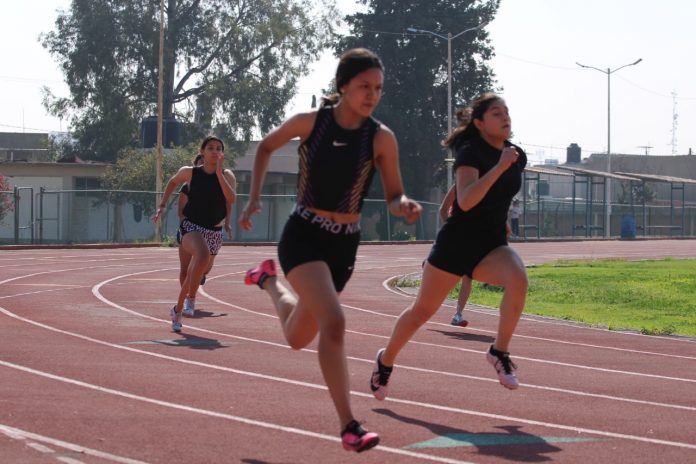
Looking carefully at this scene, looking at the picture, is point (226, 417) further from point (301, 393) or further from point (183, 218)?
point (183, 218)

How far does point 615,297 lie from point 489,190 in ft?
41.9

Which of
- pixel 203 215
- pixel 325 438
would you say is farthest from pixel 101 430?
pixel 203 215

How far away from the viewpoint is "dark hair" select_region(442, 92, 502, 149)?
28.0ft

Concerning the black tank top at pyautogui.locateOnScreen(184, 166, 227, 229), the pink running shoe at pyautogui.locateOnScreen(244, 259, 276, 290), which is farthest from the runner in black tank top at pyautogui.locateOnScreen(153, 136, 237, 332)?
the pink running shoe at pyautogui.locateOnScreen(244, 259, 276, 290)

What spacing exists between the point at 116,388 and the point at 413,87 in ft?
200

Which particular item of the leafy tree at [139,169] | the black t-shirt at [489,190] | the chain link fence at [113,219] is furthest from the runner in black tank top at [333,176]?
the leafy tree at [139,169]

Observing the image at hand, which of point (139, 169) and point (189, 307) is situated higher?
point (139, 169)

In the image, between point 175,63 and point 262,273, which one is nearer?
point 262,273

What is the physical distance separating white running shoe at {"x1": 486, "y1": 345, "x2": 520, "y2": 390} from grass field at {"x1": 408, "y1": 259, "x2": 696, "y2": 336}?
6971 millimetres

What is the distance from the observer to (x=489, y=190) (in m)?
8.38

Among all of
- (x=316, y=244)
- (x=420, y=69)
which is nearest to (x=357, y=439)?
(x=316, y=244)

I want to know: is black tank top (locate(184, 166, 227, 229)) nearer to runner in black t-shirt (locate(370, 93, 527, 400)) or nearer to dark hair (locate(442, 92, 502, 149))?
dark hair (locate(442, 92, 502, 149))

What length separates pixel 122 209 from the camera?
148 feet

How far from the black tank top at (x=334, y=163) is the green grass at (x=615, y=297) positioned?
9.22 m
